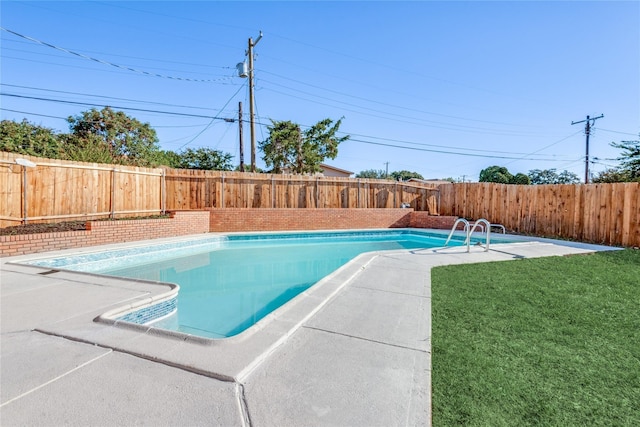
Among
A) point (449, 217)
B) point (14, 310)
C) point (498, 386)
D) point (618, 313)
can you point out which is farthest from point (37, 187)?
point (449, 217)

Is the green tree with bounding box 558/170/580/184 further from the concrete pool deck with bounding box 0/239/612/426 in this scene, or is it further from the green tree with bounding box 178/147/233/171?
the concrete pool deck with bounding box 0/239/612/426

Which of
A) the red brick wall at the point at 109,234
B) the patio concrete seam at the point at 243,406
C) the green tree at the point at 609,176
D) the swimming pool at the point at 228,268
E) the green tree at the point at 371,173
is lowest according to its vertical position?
the swimming pool at the point at 228,268

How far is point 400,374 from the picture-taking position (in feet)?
7.03

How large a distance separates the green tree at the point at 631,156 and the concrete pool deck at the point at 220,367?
595 inches

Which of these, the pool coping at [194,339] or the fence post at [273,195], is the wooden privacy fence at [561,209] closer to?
the fence post at [273,195]

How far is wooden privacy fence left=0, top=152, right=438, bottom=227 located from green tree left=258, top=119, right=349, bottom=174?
7083 millimetres

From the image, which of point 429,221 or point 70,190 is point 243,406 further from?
point 429,221

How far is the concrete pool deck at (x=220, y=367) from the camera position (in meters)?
1.72

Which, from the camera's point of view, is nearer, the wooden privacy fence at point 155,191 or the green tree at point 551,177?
the wooden privacy fence at point 155,191

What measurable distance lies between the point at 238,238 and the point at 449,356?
9478 mm

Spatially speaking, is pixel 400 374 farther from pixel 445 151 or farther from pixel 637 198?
pixel 445 151

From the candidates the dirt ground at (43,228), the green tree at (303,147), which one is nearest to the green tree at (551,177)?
the green tree at (303,147)

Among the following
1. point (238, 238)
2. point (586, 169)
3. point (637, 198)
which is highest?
point (586, 169)

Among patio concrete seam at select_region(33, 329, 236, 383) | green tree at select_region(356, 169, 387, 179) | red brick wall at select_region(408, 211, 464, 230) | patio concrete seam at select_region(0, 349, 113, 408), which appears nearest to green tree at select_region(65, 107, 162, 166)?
red brick wall at select_region(408, 211, 464, 230)
